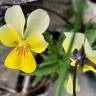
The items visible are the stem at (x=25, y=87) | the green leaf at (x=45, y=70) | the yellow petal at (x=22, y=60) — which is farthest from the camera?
the stem at (x=25, y=87)

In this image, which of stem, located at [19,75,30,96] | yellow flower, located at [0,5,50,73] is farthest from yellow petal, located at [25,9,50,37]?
stem, located at [19,75,30,96]

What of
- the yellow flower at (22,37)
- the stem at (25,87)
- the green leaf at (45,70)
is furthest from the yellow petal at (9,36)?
the stem at (25,87)

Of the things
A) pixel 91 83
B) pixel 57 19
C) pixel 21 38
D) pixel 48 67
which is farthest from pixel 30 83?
pixel 21 38

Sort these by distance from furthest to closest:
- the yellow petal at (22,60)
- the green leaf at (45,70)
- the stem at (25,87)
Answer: the stem at (25,87), the green leaf at (45,70), the yellow petal at (22,60)

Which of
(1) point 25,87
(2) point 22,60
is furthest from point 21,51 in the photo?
(1) point 25,87

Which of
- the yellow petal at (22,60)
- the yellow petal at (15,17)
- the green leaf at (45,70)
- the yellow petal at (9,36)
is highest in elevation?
the yellow petal at (15,17)

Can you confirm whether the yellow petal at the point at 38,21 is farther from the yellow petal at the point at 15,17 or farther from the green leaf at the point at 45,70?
the green leaf at the point at 45,70

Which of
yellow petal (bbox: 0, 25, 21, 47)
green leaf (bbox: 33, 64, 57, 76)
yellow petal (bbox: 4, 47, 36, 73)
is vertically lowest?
green leaf (bbox: 33, 64, 57, 76)

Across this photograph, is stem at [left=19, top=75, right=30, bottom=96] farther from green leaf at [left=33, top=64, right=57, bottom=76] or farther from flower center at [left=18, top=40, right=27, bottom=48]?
flower center at [left=18, top=40, right=27, bottom=48]

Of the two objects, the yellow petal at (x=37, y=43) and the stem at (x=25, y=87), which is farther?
the stem at (x=25, y=87)

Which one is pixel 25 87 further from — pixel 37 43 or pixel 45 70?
pixel 37 43
